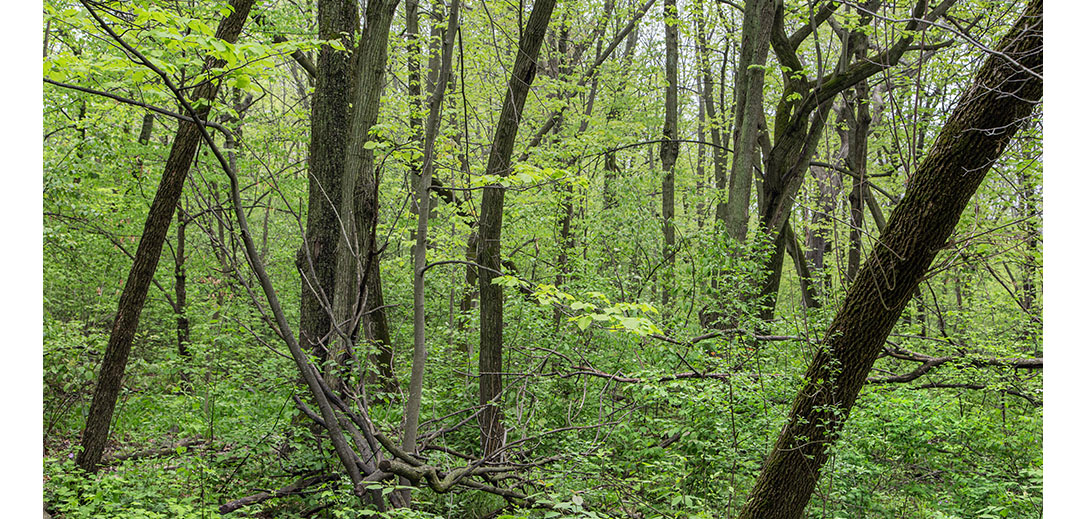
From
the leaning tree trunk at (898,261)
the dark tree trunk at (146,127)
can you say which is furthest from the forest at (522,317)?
the dark tree trunk at (146,127)

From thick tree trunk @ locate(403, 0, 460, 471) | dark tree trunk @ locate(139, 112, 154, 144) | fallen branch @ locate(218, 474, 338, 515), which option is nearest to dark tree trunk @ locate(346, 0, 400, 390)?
fallen branch @ locate(218, 474, 338, 515)

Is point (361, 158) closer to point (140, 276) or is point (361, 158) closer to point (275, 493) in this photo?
point (140, 276)

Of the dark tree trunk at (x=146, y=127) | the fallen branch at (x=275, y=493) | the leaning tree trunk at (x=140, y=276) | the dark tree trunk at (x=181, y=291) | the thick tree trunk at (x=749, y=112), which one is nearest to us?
the fallen branch at (x=275, y=493)

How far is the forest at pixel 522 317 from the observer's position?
354 centimetres

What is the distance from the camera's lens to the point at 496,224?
17.5 ft

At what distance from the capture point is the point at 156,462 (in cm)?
514

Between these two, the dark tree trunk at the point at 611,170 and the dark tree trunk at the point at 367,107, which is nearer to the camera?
the dark tree trunk at the point at 367,107

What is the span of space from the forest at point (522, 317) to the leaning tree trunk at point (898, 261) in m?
0.02

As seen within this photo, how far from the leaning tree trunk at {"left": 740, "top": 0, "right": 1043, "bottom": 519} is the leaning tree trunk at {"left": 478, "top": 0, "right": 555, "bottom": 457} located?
2.17 meters

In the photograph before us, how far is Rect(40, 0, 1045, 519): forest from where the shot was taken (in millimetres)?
3543

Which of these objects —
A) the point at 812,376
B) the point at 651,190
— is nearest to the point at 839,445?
the point at 812,376

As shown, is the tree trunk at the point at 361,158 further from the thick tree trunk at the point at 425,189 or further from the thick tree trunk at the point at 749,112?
the thick tree trunk at the point at 749,112
